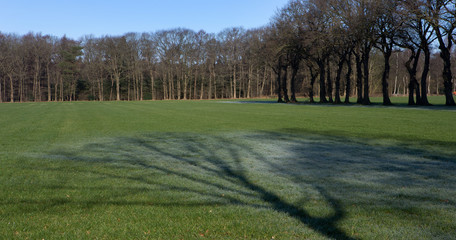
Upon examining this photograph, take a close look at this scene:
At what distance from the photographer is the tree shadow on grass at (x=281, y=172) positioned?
16.2 ft

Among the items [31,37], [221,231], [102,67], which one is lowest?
[221,231]

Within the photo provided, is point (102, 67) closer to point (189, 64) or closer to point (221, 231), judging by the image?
point (189, 64)

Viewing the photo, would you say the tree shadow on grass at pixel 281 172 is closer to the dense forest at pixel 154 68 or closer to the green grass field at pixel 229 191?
the green grass field at pixel 229 191

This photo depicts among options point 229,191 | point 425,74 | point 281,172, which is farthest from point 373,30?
point 229,191

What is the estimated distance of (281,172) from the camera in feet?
22.8

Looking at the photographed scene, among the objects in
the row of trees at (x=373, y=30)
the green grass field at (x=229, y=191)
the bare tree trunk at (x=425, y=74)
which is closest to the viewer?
the green grass field at (x=229, y=191)

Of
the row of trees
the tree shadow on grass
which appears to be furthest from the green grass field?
the row of trees

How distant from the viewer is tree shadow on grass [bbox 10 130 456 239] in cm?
494

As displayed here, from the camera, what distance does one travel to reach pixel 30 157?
845 centimetres

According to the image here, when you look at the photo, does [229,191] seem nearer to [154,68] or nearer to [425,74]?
[425,74]

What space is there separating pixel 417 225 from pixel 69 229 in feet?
13.7

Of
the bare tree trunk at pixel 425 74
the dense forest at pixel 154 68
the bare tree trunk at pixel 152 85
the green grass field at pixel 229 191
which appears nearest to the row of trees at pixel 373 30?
the bare tree trunk at pixel 425 74

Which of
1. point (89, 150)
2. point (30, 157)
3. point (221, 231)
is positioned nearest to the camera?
point (221, 231)

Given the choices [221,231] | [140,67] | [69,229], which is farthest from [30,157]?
[140,67]
